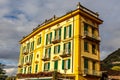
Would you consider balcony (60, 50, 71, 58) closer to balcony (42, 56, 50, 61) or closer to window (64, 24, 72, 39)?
window (64, 24, 72, 39)

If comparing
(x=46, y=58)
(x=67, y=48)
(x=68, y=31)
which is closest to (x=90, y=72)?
(x=67, y=48)

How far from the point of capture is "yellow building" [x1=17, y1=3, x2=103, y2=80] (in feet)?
104

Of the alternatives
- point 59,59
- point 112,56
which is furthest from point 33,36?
point 112,56


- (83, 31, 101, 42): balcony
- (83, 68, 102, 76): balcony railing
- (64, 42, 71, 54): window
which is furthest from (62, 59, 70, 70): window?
(83, 31, 101, 42): balcony

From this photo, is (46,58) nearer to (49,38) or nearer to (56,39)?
(49,38)

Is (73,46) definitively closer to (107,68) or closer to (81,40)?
(81,40)

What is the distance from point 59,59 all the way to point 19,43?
23.1 meters

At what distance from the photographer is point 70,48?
3338 centimetres

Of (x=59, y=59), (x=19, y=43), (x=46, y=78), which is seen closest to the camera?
(x=46, y=78)

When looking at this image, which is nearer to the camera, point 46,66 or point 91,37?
point 91,37

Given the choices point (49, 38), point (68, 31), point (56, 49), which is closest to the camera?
point (68, 31)

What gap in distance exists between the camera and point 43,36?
137 feet

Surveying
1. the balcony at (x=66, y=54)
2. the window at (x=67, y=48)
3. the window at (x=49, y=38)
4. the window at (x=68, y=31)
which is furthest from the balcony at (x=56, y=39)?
the balcony at (x=66, y=54)

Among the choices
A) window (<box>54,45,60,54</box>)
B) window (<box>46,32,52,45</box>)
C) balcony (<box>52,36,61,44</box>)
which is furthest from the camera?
window (<box>46,32,52,45</box>)
